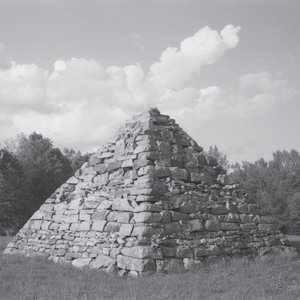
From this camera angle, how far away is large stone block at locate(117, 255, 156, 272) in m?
8.27

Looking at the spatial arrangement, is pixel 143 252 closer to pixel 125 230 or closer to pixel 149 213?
pixel 125 230

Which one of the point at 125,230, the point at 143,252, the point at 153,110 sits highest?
the point at 153,110

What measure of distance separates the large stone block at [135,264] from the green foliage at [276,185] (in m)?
21.1

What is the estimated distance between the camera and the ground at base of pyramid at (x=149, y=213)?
902 cm

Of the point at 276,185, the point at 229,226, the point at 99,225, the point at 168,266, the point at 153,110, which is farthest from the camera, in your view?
the point at 276,185

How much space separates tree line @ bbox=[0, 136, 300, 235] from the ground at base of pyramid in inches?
656

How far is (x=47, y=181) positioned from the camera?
3159cm

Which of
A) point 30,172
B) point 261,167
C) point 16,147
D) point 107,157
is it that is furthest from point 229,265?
point 261,167

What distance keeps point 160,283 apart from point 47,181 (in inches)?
1020

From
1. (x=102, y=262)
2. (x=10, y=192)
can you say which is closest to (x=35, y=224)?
(x=102, y=262)

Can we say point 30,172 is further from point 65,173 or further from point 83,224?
point 83,224

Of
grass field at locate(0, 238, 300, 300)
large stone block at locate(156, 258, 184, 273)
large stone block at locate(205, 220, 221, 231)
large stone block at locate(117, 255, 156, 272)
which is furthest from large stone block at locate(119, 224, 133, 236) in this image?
large stone block at locate(205, 220, 221, 231)

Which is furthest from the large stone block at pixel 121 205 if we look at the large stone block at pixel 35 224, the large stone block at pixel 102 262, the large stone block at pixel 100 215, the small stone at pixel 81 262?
the large stone block at pixel 35 224

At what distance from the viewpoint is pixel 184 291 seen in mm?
6844
